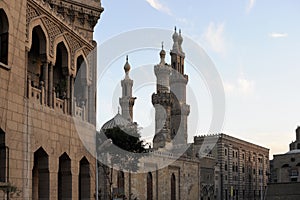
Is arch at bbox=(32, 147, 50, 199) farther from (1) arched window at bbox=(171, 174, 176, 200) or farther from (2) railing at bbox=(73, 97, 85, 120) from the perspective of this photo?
(1) arched window at bbox=(171, 174, 176, 200)

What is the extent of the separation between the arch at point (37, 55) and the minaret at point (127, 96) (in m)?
67.4

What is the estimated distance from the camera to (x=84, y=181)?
2362cm

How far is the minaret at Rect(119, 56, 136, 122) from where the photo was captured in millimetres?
89100

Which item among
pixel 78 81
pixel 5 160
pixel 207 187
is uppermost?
pixel 78 81

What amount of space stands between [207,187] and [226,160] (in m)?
13.5

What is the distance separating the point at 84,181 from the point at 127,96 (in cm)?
6683

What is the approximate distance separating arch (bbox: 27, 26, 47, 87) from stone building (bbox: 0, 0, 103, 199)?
1.4 inches

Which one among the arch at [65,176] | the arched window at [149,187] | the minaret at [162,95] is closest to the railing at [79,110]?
the arch at [65,176]

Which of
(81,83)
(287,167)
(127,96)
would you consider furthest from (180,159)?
(81,83)

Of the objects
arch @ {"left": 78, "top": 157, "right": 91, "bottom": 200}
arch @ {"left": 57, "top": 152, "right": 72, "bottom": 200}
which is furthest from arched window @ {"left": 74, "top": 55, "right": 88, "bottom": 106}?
arch @ {"left": 57, "top": 152, "right": 72, "bottom": 200}

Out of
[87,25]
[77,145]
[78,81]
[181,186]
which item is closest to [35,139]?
[77,145]

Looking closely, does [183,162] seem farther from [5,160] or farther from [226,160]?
[5,160]

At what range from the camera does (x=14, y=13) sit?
1680 cm

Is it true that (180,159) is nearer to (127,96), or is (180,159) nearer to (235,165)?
(127,96)
